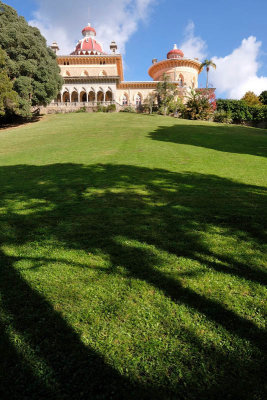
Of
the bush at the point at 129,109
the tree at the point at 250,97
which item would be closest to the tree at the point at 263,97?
the tree at the point at 250,97

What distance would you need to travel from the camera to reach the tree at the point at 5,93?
75.0 ft

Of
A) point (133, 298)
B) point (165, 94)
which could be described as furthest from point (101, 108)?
point (133, 298)

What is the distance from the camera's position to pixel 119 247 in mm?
3240

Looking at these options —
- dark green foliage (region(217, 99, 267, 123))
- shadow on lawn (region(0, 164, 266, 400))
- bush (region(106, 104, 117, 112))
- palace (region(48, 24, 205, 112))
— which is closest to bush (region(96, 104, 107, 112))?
bush (region(106, 104, 117, 112))

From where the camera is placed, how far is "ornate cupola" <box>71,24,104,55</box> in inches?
2103

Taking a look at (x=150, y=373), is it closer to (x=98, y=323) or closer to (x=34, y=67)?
(x=98, y=323)

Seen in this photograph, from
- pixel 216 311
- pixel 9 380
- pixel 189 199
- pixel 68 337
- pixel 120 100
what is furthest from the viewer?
pixel 120 100

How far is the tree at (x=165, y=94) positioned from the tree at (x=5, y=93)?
2126 cm

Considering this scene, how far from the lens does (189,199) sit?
17.0ft

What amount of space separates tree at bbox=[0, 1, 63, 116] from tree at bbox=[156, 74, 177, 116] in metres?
15.8

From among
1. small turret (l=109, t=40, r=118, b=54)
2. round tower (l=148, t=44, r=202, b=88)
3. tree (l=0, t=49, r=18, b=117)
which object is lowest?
tree (l=0, t=49, r=18, b=117)

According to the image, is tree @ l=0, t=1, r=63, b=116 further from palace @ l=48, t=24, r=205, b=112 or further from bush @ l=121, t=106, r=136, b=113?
bush @ l=121, t=106, r=136, b=113

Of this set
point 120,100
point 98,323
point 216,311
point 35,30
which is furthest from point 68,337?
point 120,100

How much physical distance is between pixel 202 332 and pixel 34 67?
32619mm
